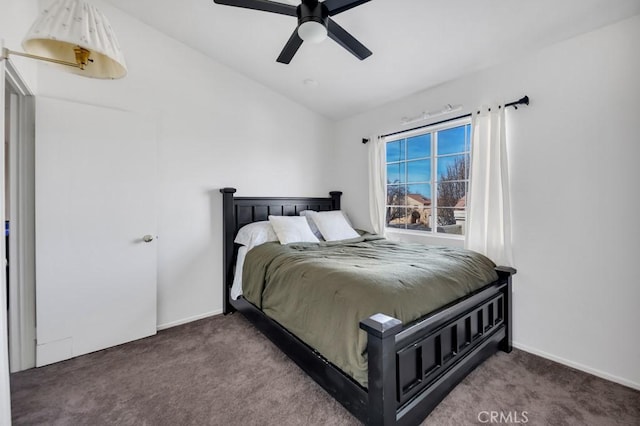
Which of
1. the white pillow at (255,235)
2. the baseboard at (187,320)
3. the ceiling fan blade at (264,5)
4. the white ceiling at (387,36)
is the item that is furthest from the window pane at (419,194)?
the baseboard at (187,320)

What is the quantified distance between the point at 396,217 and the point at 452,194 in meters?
0.76

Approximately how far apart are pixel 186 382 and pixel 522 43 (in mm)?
3543

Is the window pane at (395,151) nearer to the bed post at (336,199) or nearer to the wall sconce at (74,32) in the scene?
the bed post at (336,199)

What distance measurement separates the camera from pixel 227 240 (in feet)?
9.98

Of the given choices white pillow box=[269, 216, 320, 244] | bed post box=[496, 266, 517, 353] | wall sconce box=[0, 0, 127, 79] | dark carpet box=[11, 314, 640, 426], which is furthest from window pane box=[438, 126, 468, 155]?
wall sconce box=[0, 0, 127, 79]

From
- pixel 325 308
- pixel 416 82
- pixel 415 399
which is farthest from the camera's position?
pixel 416 82

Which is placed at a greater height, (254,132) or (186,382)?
(254,132)

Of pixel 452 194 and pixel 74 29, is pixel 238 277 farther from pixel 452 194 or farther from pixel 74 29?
pixel 452 194

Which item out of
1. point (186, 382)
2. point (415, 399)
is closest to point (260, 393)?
point (186, 382)

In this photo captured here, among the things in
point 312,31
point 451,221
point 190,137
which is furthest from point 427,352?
point 190,137

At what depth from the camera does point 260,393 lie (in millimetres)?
1796

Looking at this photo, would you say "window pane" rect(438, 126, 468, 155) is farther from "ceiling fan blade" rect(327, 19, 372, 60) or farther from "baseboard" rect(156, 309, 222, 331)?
"baseboard" rect(156, 309, 222, 331)

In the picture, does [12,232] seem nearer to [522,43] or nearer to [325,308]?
[325,308]

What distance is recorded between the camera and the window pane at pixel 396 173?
343cm
